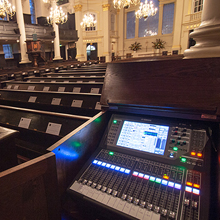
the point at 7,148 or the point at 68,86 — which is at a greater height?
the point at 68,86

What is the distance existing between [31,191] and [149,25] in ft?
58.0

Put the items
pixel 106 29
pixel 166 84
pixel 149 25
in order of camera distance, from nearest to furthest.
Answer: pixel 166 84 → pixel 106 29 → pixel 149 25

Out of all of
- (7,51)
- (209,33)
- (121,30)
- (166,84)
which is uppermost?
(121,30)

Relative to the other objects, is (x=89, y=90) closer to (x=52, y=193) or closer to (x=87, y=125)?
(x=87, y=125)

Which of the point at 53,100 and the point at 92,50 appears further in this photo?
the point at 92,50

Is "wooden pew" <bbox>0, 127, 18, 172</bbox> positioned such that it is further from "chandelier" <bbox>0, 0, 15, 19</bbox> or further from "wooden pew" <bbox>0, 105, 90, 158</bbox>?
"chandelier" <bbox>0, 0, 15, 19</bbox>

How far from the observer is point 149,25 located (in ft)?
51.6

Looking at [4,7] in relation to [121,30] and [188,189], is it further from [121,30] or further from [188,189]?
[121,30]

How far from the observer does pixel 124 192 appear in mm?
759

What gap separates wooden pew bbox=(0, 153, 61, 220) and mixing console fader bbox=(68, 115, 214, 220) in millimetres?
124

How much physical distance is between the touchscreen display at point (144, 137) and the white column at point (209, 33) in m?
0.84

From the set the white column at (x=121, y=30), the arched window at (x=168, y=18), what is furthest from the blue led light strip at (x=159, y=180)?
the white column at (x=121, y=30)

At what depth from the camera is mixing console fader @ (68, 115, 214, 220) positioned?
69 cm

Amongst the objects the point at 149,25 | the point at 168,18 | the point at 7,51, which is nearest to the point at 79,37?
the point at 7,51
